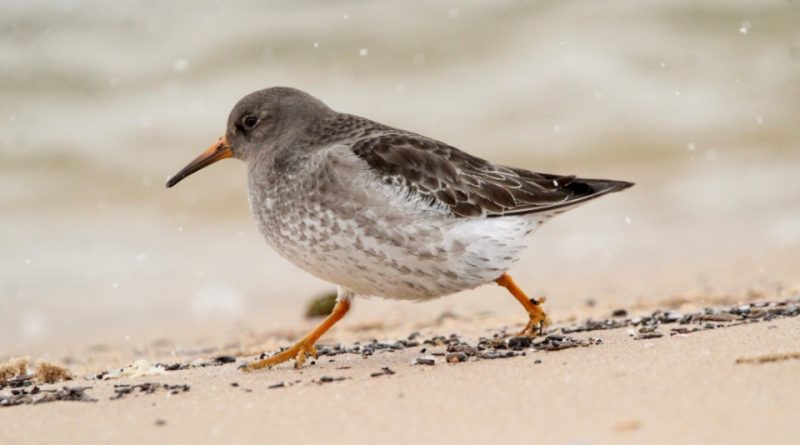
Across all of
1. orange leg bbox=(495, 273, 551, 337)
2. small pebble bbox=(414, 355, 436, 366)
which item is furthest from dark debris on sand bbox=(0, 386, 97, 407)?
orange leg bbox=(495, 273, 551, 337)

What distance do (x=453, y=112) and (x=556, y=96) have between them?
1727 millimetres

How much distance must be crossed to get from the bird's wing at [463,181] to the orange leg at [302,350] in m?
0.89

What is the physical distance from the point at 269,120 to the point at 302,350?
60.6 inches

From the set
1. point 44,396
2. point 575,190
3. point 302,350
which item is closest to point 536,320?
point 575,190

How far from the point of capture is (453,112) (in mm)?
16625

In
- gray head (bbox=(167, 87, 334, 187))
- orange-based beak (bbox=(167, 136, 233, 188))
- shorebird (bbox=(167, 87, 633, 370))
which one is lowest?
shorebird (bbox=(167, 87, 633, 370))

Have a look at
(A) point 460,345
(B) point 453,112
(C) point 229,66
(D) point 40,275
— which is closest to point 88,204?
(D) point 40,275

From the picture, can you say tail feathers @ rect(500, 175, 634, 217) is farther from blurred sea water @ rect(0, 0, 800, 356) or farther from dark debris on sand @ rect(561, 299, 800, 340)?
blurred sea water @ rect(0, 0, 800, 356)

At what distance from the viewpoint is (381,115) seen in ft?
54.2

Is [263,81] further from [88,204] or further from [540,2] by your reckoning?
[540,2]

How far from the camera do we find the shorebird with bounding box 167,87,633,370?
220 inches

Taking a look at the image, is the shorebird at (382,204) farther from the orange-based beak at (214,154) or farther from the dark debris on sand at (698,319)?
the dark debris on sand at (698,319)

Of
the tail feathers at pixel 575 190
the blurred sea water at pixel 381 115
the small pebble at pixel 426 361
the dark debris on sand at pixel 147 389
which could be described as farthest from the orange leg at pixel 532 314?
the blurred sea water at pixel 381 115

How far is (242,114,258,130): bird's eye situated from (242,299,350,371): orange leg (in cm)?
131
